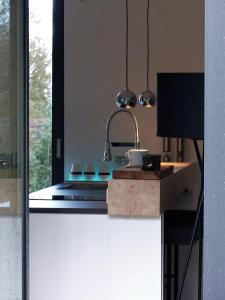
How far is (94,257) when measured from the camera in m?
3.00

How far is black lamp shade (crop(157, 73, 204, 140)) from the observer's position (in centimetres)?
278

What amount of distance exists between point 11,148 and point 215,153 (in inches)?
62.8

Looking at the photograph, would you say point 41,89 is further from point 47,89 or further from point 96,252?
point 96,252

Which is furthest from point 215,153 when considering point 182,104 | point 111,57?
point 111,57

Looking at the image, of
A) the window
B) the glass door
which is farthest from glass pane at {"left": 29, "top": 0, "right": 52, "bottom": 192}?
the glass door

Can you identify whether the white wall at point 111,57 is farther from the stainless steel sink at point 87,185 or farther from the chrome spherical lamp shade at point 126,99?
the chrome spherical lamp shade at point 126,99

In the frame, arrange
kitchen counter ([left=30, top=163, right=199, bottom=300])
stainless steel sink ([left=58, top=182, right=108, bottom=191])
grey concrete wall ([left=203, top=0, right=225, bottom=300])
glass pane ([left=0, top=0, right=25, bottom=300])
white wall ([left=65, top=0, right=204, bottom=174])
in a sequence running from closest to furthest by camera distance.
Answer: grey concrete wall ([left=203, top=0, right=225, bottom=300]) → glass pane ([left=0, top=0, right=25, bottom=300]) → kitchen counter ([left=30, top=163, right=199, bottom=300]) → stainless steel sink ([left=58, top=182, right=108, bottom=191]) → white wall ([left=65, top=0, right=204, bottom=174])

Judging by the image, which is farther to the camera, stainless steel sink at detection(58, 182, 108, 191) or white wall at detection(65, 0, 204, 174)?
white wall at detection(65, 0, 204, 174)

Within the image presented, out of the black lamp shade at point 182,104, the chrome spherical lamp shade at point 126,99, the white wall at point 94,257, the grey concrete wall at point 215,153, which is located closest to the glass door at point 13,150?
the white wall at point 94,257

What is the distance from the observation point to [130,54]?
6.36 m

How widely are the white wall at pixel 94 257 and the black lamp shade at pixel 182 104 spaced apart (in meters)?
0.47

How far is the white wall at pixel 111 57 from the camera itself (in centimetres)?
627

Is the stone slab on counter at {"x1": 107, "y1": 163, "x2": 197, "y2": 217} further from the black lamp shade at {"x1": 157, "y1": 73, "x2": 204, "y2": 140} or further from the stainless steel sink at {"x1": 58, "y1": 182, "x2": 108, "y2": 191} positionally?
the stainless steel sink at {"x1": 58, "y1": 182, "x2": 108, "y2": 191}

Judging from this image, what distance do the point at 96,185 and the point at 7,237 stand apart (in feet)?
11.9
